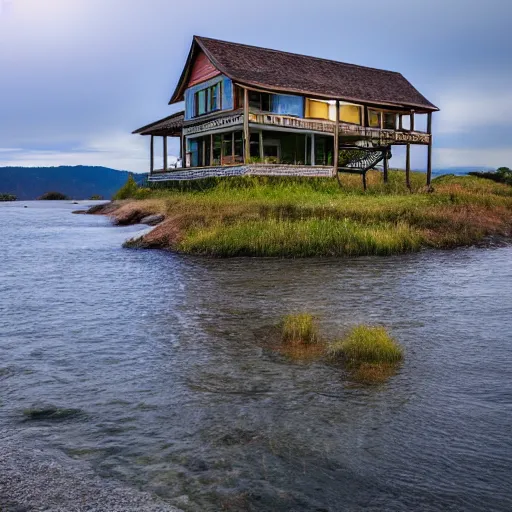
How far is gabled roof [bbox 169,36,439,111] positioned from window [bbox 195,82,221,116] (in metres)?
2.34

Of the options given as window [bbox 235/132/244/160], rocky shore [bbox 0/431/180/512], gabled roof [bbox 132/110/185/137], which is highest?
gabled roof [bbox 132/110/185/137]

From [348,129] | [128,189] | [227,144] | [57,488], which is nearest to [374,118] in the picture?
[348,129]

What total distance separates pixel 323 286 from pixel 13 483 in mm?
9610

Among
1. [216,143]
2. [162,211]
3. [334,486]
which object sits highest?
[216,143]

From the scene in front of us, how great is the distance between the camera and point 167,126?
140 feet

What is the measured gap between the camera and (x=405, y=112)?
43250mm

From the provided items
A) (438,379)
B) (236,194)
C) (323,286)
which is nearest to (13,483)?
(438,379)

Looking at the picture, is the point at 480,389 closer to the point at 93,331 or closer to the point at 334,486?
the point at 334,486

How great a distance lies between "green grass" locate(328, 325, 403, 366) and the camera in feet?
25.4

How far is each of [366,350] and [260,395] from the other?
1.95 metres

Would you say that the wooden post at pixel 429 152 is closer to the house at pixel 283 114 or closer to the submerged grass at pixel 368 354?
the house at pixel 283 114

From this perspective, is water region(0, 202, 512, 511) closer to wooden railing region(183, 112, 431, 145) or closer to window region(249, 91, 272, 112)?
wooden railing region(183, 112, 431, 145)

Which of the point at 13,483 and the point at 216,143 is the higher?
the point at 216,143

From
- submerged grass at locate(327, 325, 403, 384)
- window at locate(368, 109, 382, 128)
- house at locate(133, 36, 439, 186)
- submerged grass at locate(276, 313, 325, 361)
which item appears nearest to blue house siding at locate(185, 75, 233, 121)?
house at locate(133, 36, 439, 186)
